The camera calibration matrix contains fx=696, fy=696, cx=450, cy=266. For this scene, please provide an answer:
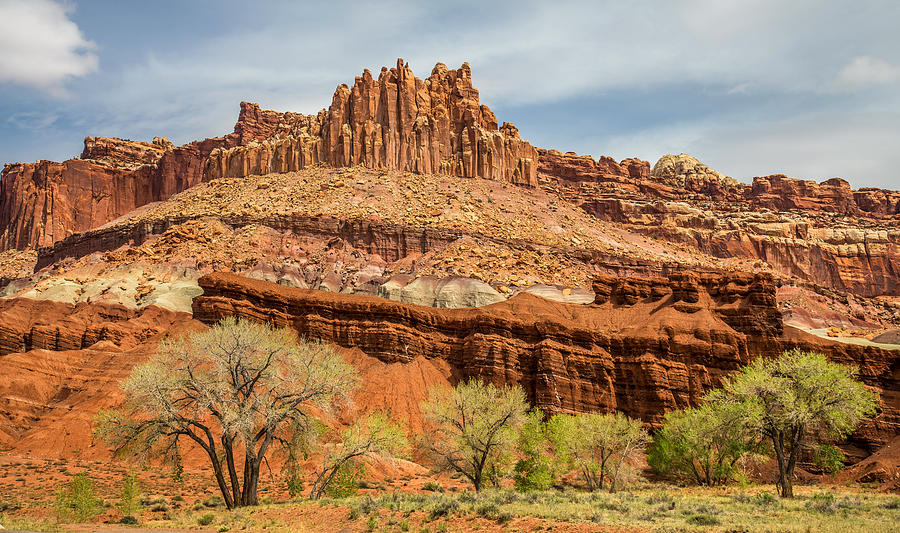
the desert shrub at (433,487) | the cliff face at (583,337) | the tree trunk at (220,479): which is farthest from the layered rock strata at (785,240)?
the tree trunk at (220,479)

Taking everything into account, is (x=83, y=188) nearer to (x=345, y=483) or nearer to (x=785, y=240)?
(x=345, y=483)

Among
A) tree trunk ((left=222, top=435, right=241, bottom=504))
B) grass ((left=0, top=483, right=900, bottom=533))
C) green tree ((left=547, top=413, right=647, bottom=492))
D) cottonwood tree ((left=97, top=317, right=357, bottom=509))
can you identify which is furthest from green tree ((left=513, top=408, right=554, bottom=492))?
tree trunk ((left=222, top=435, right=241, bottom=504))

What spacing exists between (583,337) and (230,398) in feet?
141

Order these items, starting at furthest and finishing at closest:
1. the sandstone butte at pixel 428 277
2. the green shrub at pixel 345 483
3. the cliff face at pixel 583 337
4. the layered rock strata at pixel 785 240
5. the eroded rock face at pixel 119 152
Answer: the eroded rock face at pixel 119 152, the layered rock strata at pixel 785 240, the cliff face at pixel 583 337, the sandstone butte at pixel 428 277, the green shrub at pixel 345 483

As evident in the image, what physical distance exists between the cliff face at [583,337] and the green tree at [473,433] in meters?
22.2

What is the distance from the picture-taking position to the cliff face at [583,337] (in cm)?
6159

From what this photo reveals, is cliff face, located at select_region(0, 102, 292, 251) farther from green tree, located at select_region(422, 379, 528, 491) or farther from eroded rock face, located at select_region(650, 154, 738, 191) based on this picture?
green tree, located at select_region(422, 379, 528, 491)

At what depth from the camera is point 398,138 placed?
120125 mm

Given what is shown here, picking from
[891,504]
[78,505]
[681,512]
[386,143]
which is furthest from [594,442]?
[386,143]

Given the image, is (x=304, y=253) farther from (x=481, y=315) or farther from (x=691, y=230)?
(x=691, y=230)

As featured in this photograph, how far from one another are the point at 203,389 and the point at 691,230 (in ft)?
452

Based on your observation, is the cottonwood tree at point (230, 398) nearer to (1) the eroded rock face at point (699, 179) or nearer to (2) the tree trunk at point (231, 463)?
(2) the tree trunk at point (231, 463)

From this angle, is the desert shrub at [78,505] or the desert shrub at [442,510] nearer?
the desert shrub at [442,510]

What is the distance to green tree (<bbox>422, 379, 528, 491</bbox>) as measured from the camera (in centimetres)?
3722
